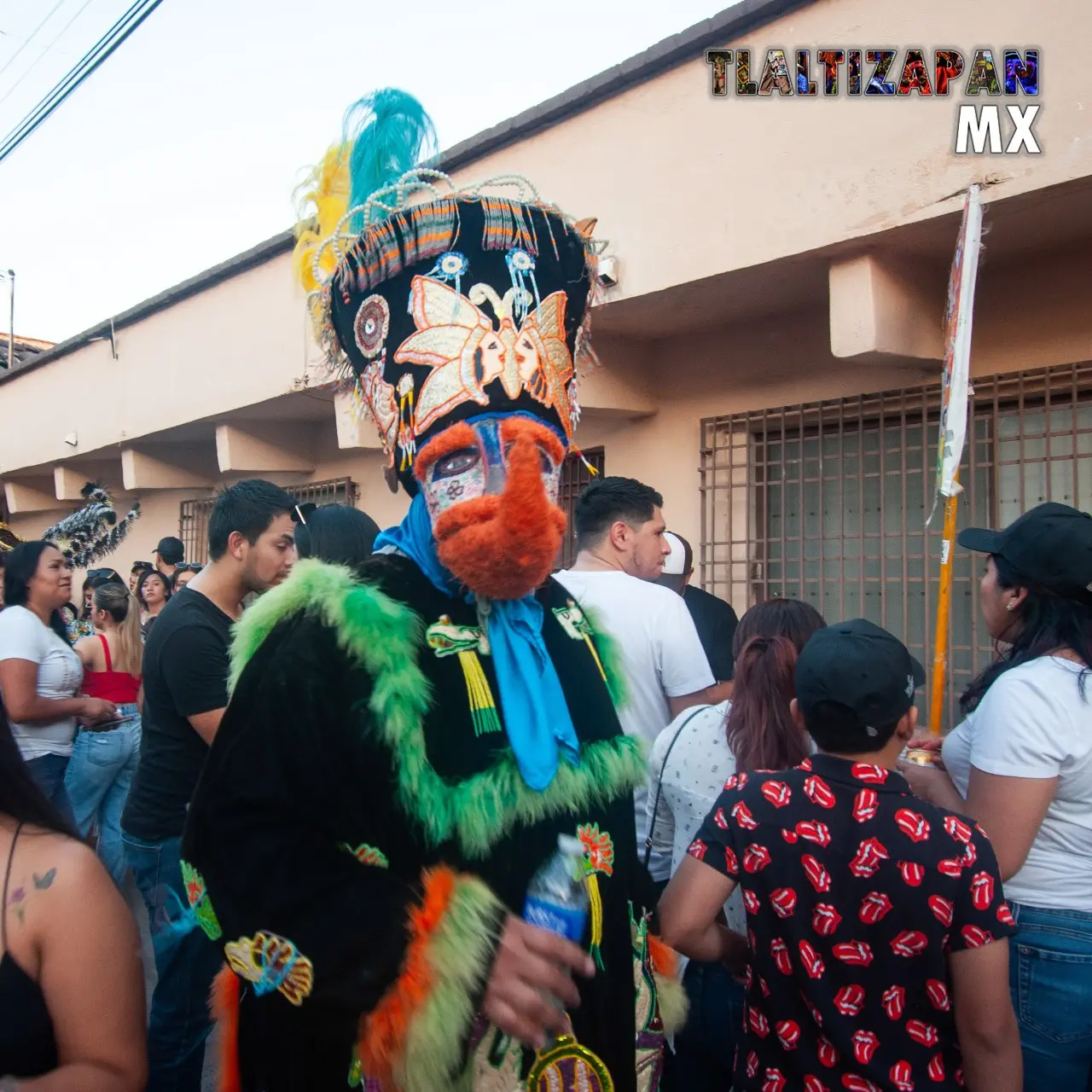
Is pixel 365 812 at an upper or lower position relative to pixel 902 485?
lower

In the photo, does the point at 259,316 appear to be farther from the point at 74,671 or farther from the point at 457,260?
the point at 457,260

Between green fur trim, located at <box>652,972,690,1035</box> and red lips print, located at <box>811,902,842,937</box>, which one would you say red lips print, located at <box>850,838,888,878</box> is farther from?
green fur trim, located at <box>652,972,690,1035</box>

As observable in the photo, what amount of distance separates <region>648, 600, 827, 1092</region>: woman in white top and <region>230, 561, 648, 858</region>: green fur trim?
0.73 meters

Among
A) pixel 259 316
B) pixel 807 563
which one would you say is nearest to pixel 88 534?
pixel 259 316

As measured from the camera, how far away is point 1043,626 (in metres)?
2.30

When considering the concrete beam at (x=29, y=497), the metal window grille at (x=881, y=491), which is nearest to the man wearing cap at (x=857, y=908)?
the metal window grille at (x=881, y=491)

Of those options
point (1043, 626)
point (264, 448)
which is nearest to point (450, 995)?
point (1043, 626)

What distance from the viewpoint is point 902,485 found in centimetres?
494

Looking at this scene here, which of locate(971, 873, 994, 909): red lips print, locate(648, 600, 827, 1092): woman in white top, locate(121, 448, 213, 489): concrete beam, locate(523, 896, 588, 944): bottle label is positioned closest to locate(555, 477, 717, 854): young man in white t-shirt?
locate(648, 600, 827, 1092): woman in white top

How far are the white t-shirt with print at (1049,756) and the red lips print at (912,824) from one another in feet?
1.55

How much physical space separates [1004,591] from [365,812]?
72.1 inches

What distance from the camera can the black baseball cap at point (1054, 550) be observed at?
7.40ft

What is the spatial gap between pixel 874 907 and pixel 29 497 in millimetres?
14175

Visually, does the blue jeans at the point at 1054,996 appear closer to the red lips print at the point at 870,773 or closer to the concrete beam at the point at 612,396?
the red lips print at the point at 870,773
